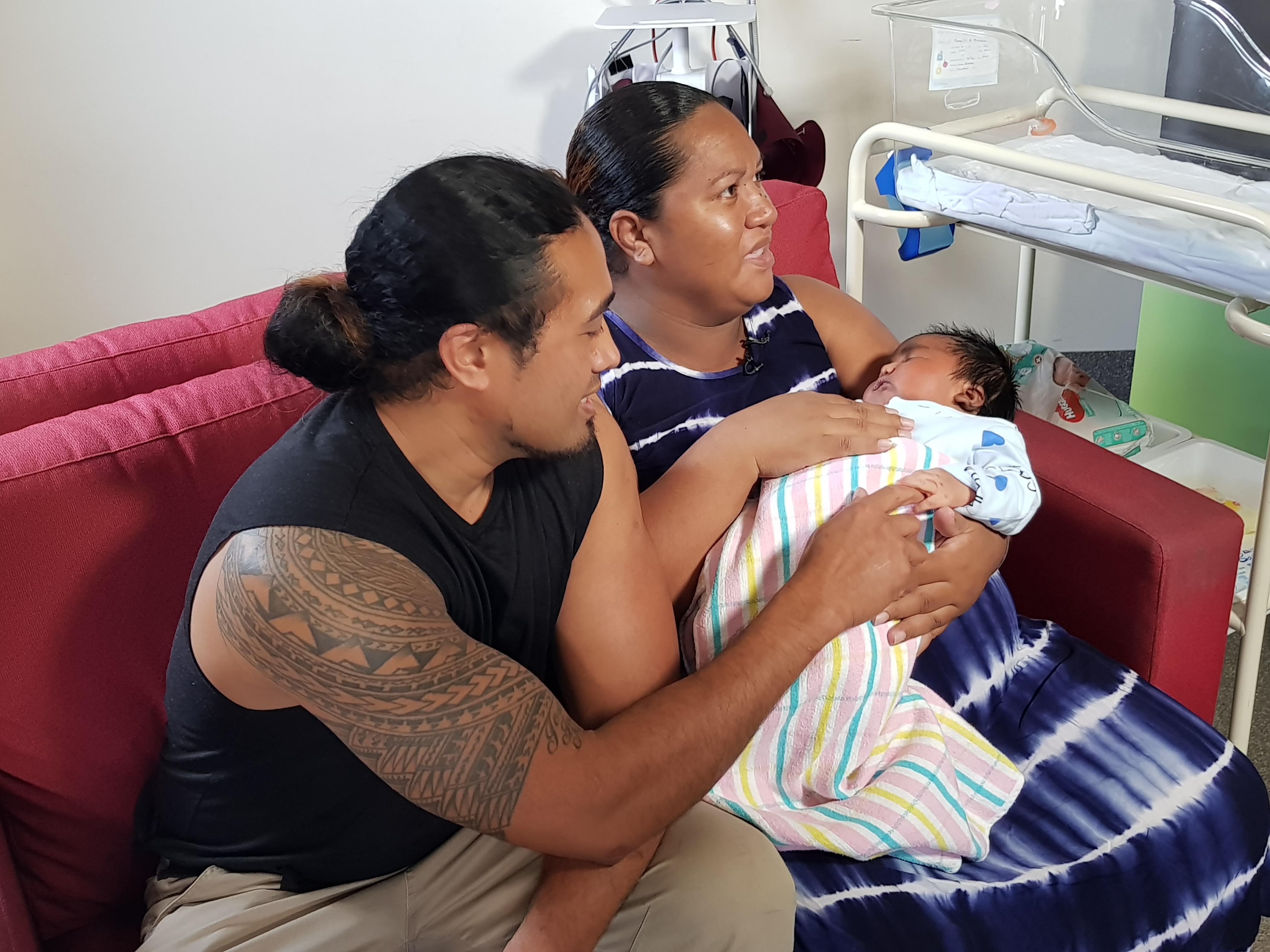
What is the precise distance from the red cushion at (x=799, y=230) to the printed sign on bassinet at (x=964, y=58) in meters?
0.38

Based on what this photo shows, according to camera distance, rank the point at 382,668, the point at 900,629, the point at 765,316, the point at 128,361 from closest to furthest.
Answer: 1. the point at 382,668
2. the point at 900,629
3. the point at 128,361
4. the point at 765,316

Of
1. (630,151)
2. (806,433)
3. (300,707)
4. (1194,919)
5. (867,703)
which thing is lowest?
(1194,919)

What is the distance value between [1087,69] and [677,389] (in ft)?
4.24

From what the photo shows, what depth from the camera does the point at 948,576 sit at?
1.38 metres

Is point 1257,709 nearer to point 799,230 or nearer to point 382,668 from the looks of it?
point 799,230

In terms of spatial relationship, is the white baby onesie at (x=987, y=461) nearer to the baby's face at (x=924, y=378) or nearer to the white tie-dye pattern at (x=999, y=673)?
the baby's face at (x=924, y=378)

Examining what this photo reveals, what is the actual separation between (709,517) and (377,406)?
1.52 feet

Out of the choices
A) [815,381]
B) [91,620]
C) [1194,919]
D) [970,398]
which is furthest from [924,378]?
[91,620]

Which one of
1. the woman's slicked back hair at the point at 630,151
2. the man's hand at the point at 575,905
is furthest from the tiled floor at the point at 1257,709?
the woman's slicked back hair at the point at 630,151

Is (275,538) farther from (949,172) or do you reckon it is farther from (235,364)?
(949,172)

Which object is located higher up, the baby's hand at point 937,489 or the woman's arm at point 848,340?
the woman's arm at point 848,340

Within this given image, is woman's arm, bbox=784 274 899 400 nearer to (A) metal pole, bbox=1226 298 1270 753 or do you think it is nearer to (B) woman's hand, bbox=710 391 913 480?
(B) woman's hand, bbox=710 391 913 480

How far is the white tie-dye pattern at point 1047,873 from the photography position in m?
1.19

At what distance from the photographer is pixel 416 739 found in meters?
0.95
